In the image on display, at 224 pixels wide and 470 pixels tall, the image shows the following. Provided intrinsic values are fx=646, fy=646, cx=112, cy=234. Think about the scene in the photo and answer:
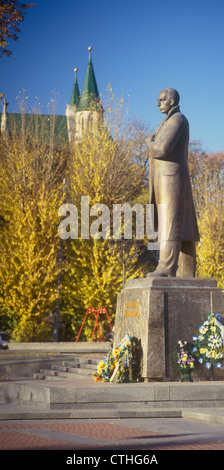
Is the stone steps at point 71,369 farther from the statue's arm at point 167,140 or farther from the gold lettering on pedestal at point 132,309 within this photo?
the statue's arm at point 167,140

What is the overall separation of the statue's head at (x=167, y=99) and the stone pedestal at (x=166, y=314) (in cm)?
348

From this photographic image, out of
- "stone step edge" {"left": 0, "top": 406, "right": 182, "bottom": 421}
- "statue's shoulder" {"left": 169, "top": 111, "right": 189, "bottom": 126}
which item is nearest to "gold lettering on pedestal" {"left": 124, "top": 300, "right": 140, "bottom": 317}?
"stone step edge" {"left": 0, "top": 406, "right": 182, "bottom": 421}

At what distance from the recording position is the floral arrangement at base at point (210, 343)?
1205cm

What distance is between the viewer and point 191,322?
12.2 m

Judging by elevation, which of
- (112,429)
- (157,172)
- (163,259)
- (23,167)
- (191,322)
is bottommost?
(112,429)

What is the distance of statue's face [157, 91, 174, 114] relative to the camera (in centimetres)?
1301

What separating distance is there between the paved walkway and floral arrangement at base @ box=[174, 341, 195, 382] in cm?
189

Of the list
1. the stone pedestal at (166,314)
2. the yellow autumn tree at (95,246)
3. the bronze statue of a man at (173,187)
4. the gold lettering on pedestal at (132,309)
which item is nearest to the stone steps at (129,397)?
the stone pedestal at (166,314)

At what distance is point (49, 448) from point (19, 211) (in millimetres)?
25814

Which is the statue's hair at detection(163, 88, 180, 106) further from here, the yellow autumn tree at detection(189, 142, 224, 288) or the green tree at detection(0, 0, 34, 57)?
the yellow autumn tree at detection(189, 142, 224, 288)

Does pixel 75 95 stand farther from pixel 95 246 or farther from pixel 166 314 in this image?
pixel 166 314

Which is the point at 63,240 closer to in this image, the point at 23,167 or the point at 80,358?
the point at 23,167
